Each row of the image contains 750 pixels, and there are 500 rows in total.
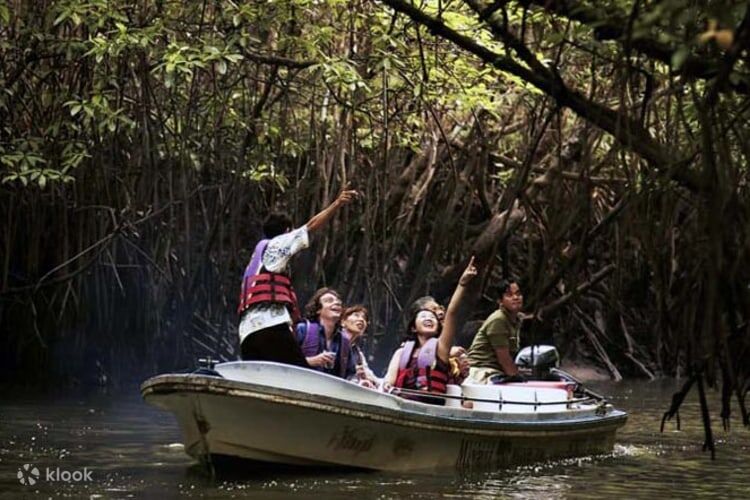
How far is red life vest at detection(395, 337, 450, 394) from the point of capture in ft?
31.4

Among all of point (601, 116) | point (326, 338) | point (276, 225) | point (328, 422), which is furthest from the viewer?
point (326, 338)

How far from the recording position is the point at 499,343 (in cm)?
1069

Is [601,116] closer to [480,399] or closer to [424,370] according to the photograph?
[480,399]

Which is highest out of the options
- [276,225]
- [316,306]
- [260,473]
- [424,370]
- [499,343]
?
[276,225]

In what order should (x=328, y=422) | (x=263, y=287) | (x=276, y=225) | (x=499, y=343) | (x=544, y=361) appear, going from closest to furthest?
(x=328, y=422) < (x=263, y=287) < (x=276, y=225) < (x=499, y=343) < (x=544, y=361)

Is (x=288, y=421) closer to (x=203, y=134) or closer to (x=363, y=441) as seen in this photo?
(x=363, y=441)

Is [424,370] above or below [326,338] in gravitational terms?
below

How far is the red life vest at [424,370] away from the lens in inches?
377

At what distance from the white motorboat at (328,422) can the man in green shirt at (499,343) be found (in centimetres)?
68

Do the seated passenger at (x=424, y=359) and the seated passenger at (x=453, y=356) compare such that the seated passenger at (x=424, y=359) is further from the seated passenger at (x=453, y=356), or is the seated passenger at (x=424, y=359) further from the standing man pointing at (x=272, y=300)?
the standing man pointing at (x=272, y=300)

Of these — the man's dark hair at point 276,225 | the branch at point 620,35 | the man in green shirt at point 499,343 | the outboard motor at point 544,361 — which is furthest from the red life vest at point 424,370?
the branch at point 620,35

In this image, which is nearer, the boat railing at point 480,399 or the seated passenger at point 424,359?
the boat railing at point 480,399

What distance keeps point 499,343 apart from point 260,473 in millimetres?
2678

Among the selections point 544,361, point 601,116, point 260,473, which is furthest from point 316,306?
point 601,116
